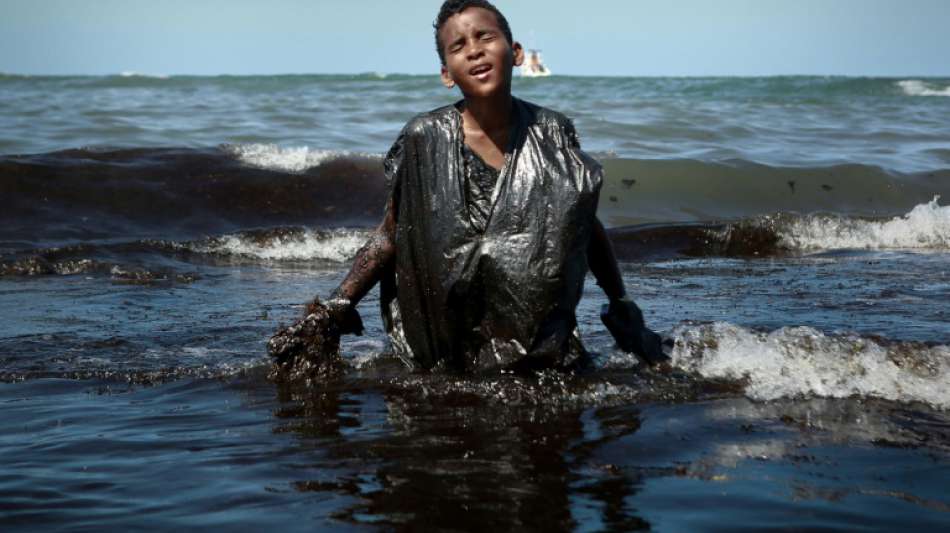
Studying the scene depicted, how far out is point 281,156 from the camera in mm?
Answer: 12281

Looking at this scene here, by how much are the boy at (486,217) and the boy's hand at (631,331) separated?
0.71ft

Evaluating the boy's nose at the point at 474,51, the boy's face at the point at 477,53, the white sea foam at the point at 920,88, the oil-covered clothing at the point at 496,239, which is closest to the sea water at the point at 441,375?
the oil-covered clothing at the point at 496,239

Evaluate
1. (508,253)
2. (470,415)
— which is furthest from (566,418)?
(508,253)

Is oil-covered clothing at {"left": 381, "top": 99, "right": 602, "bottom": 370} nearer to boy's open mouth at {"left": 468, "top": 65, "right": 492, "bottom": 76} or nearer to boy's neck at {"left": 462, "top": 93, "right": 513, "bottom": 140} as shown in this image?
boy's neck at {"left": 462, "top": 93, "right": 513, "bottom": 140}

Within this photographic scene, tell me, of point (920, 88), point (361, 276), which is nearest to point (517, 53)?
point (361, 276)

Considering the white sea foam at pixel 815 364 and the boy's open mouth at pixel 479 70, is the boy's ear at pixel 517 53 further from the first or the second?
the white sea foam at pixel 815 364

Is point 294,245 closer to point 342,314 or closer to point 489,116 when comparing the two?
point 342,314

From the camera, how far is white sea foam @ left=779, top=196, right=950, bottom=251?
29.6 ft

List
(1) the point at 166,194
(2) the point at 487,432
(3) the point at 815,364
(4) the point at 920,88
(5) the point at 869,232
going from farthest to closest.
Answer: (4) the point at 920,88
(1) the point at 166,194
(5) the point at 869,232
(3) the point at 815,364
(2) the point at 487,432

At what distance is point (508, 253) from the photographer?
414 centimetres

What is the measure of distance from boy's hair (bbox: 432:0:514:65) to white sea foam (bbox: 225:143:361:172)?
7629 mm

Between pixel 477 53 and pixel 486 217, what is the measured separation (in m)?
0.57

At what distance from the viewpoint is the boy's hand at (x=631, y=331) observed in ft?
15.0

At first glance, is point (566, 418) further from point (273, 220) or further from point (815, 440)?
point (273, 220)
